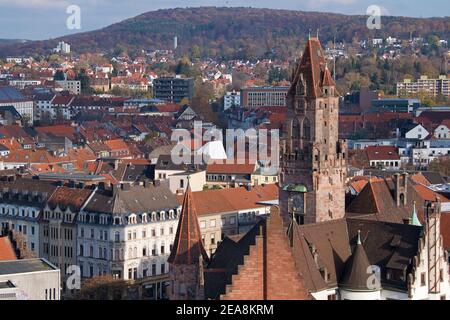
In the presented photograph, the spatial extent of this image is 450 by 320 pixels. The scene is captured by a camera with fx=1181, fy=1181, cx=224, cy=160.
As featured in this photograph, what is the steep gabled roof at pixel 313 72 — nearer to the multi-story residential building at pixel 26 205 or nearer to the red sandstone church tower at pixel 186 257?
the red sandstone church tower at pixel 186 257

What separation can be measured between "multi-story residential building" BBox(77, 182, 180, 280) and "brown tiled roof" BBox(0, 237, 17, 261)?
1047cm

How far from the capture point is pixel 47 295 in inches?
1561

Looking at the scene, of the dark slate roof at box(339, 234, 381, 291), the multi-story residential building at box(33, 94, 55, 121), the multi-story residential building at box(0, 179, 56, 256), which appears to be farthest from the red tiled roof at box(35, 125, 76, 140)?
the dark slate roof at box(339, 234, 381, 291)

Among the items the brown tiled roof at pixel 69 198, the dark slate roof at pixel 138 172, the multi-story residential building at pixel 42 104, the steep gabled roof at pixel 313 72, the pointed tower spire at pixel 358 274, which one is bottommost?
the multi-story residential building at pixel 42 104

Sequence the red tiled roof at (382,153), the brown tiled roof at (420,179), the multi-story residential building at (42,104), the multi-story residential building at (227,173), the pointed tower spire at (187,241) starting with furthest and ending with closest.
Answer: the multi-story residential building at (42,104) < the red tiled roof at (382,153) < the multi-story residential building at (227,173) < the brown tiled roof at (420,179) < the pointed tower spire at (187,241)

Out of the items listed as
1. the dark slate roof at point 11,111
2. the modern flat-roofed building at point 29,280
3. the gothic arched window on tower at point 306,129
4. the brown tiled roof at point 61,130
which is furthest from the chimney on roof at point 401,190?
the dark slate roof at point 11,111

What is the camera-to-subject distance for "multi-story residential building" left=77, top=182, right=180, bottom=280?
58.2m

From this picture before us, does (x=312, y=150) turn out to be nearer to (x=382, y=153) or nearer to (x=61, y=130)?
(x=382, y=153)

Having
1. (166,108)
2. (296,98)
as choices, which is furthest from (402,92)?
(296,98)

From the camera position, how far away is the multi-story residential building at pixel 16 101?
17362 cm

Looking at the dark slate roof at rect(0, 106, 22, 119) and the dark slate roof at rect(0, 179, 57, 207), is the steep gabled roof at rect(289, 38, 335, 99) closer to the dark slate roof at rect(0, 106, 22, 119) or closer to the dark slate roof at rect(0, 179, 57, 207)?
the dark slate roof at rect(0, 179, 57, 207)

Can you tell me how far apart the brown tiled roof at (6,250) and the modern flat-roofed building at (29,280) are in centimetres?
389
